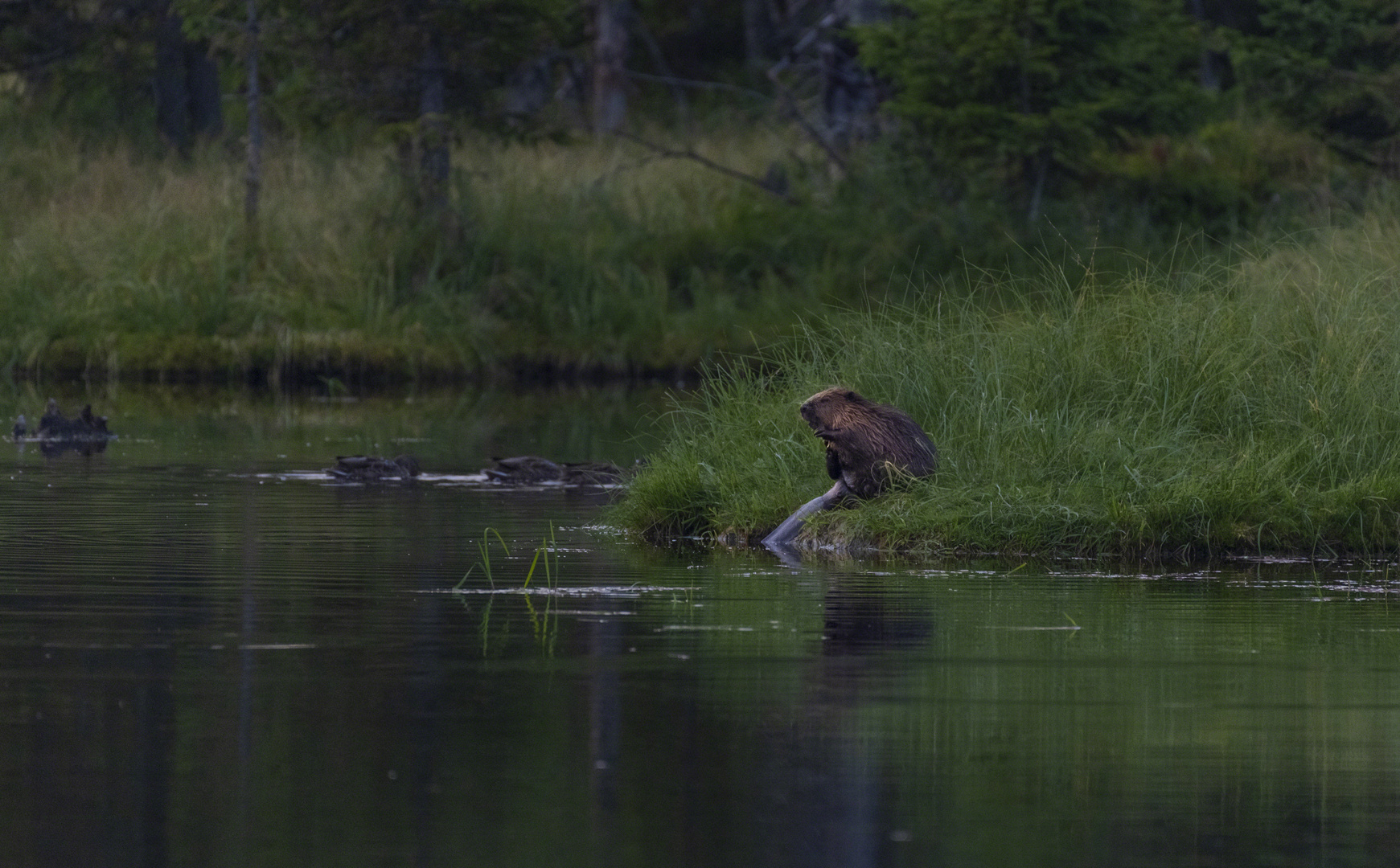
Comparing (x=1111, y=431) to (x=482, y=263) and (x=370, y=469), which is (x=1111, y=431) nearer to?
(x=370, y=469)

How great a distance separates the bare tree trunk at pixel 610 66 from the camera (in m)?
39.7

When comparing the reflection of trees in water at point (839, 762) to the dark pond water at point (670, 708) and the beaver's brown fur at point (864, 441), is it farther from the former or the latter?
the beaver's brown fur at point (864, 441)

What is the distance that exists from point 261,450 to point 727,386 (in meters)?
5.45

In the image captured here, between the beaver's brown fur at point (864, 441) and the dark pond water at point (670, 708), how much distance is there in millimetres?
834

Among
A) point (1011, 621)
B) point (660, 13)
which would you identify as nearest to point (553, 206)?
point (660, 13)

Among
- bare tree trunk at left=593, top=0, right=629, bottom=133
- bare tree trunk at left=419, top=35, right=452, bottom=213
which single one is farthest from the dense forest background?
bare tree trunk at left=593, top=0, right=629, bottom=133

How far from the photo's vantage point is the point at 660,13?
149ft

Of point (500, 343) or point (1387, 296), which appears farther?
point (500, 343)

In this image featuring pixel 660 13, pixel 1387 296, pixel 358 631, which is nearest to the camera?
pixel 358 631

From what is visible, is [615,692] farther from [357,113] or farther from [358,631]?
[357,113]

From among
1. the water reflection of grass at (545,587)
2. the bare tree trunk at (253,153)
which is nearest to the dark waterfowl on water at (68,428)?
the water reflection of grass at (545,587)

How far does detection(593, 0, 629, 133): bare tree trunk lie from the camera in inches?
1563

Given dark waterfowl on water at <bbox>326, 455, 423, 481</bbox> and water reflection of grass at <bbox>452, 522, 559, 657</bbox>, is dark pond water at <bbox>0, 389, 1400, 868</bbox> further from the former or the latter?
dark waterfowl on water at <bbox>326, 455, 423, 481</bbox>

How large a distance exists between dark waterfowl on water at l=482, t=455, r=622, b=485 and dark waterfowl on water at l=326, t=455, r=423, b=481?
0.62 m
